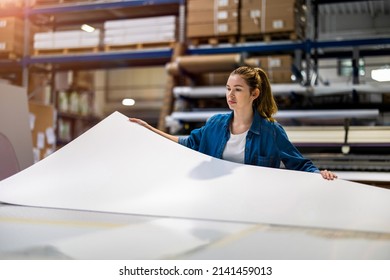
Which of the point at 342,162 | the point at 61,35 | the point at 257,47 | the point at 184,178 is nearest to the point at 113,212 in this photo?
the point at 184,178

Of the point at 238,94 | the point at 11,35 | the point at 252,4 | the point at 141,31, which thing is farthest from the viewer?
the point at 11,35

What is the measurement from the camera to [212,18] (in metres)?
3.87

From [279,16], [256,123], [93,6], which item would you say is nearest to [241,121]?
[256,123]

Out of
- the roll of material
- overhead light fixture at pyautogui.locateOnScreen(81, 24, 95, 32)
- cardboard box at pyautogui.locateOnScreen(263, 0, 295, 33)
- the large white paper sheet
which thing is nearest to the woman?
the large white paper sheet

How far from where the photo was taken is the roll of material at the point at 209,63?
11.6 feet

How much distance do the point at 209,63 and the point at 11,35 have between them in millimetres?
2292

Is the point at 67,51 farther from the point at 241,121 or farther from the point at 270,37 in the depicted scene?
the point at 241,121

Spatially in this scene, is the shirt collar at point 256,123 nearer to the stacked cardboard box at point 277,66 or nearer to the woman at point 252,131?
the woman at point 252,131

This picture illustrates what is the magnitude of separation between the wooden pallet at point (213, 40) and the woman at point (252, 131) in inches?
93.2

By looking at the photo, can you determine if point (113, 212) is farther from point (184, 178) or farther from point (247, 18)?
point (247, 18)

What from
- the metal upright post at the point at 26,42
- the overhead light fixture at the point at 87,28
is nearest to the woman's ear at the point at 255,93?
the overhead light fixture at the point at 87,28

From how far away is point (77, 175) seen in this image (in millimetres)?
1466

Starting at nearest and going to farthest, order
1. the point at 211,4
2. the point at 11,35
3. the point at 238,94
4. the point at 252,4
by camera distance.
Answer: the point at 238,94, the point at 252,4, the point at 211,4, the point at 11,35

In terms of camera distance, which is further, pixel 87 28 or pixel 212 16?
pixel 87 28
